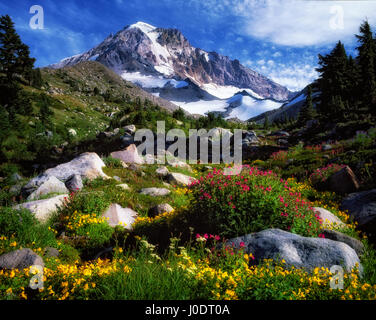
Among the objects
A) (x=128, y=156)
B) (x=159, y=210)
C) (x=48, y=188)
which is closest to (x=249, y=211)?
(x=159, y=210)

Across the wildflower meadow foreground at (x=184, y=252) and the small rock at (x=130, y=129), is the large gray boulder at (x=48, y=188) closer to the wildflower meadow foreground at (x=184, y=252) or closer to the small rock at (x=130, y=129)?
the wildflower meadow foreground at (x=184, y=252)

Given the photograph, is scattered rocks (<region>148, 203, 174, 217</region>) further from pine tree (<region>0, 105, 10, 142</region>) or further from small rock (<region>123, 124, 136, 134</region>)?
pine tree (<region>0, 105, 10, 142</region>)

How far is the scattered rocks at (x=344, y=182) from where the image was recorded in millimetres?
9263

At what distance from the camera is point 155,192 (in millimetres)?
9586

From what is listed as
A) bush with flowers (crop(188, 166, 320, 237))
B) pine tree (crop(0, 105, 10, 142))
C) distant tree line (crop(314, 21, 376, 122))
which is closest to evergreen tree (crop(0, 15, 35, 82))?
pine tree (crop(0, 105, 10, 142))

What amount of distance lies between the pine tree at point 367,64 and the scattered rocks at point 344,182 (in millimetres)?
21777

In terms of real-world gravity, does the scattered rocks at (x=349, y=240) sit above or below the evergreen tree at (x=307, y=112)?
below

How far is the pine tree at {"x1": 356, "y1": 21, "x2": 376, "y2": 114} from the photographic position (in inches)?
1227

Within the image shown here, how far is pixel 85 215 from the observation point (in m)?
6.48

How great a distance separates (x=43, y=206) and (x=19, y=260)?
3.02 m

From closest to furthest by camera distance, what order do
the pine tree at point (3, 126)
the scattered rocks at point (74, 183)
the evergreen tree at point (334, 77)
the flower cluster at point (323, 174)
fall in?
the scattered rocks at point (74, 183), the flower cluster at point (323, 174), the pine tree at point (3, 126), the evergreen tree at point (334, 77)

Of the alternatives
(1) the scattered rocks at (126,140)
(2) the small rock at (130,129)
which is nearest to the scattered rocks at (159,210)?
(1) the scattered rocks at (126,140)

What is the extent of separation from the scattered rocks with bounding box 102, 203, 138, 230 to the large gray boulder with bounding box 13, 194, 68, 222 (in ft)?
4.82
